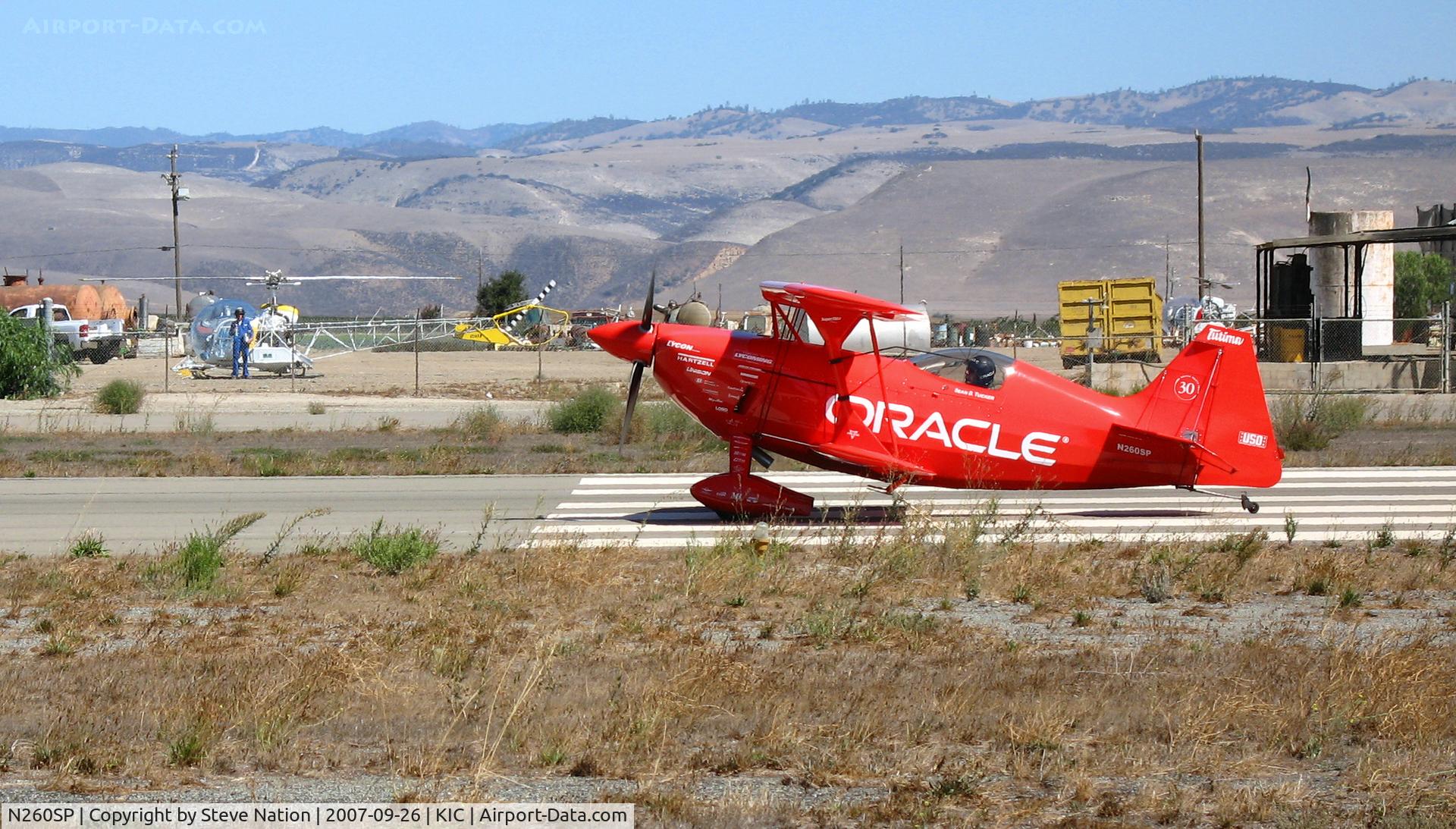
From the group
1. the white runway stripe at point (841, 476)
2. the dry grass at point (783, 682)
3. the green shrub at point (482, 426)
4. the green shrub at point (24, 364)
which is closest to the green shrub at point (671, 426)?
the green shrub at point (482, 426)

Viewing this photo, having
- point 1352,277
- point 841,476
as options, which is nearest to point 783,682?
point 841,476

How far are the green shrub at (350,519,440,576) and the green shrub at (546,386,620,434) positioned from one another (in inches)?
485

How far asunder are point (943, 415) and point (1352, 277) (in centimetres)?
3350

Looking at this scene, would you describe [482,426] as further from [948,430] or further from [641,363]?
[948,430]

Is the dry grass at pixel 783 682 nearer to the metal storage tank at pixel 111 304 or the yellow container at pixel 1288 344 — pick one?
the yellow container at pixel 1288 344

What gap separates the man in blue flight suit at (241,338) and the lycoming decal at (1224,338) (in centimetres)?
2965

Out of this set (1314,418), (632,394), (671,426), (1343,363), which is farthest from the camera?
(1343,363)

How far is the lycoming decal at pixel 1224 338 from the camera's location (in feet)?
50.0

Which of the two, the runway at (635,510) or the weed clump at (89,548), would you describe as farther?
the runway at (635,510)

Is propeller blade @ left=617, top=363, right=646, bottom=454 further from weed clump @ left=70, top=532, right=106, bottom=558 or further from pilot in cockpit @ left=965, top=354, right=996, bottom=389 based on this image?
weed clump @ left=70, top=532, right=106, bottom=558

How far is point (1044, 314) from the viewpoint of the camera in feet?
415

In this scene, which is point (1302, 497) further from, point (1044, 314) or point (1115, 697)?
point (1044, 314)

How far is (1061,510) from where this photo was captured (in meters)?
16.2

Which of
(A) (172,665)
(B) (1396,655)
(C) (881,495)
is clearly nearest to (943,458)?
(C) (881,495)
